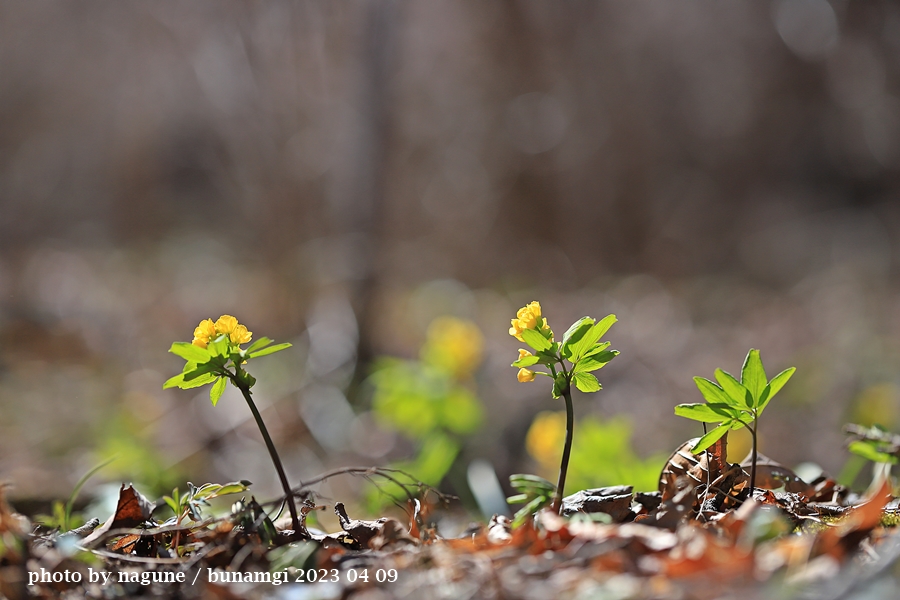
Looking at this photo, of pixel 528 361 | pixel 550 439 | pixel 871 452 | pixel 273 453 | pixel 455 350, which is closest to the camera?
pixel 528 361

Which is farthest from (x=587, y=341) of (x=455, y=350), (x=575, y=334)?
(x=455, y=350)

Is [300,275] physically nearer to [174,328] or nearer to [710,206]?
[174,328]

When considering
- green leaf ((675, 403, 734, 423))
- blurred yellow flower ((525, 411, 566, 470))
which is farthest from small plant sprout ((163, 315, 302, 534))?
blurred yellow flower ((525, 411, 566, 470))

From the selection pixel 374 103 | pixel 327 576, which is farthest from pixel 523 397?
pixel 327 576

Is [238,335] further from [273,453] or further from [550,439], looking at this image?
[550,439]

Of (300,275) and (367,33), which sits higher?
(367,33)

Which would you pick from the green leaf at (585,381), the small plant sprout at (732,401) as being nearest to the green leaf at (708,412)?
the small plant sprout at (732,401)

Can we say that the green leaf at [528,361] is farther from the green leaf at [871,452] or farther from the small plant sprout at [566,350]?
the green leaf at [871,452]
